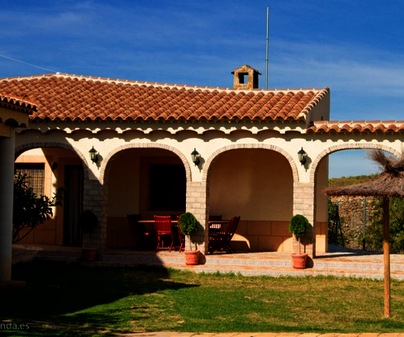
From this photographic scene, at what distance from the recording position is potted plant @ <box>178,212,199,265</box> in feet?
57.5

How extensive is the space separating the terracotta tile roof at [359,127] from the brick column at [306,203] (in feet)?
4.42

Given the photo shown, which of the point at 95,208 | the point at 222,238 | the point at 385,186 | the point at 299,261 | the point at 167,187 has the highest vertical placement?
the point at 167,187

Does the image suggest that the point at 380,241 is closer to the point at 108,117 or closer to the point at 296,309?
the point at 108,117

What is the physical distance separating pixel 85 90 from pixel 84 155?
3352 mm

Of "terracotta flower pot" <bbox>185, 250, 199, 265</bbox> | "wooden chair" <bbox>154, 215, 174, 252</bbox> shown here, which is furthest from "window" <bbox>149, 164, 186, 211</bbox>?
"terracotta flower pot" <bbox>185, 250, 199, 265</bbox>

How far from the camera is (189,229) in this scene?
17.7m

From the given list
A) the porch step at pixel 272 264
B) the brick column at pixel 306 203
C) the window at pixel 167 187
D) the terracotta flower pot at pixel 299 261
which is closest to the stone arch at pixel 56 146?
the porch step at pixel 272 264

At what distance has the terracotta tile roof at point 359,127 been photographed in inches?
665

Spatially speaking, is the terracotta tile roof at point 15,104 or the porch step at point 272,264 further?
the porch step at point 272,264

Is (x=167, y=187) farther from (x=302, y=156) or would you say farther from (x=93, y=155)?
(x=302, y=156)

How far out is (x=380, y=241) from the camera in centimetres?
2477

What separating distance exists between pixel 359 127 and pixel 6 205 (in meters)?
8.32

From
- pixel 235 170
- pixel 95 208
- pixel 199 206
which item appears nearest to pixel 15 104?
pixel 95 208

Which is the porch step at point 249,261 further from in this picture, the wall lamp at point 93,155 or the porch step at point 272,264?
the wall lamp at point 93,155
